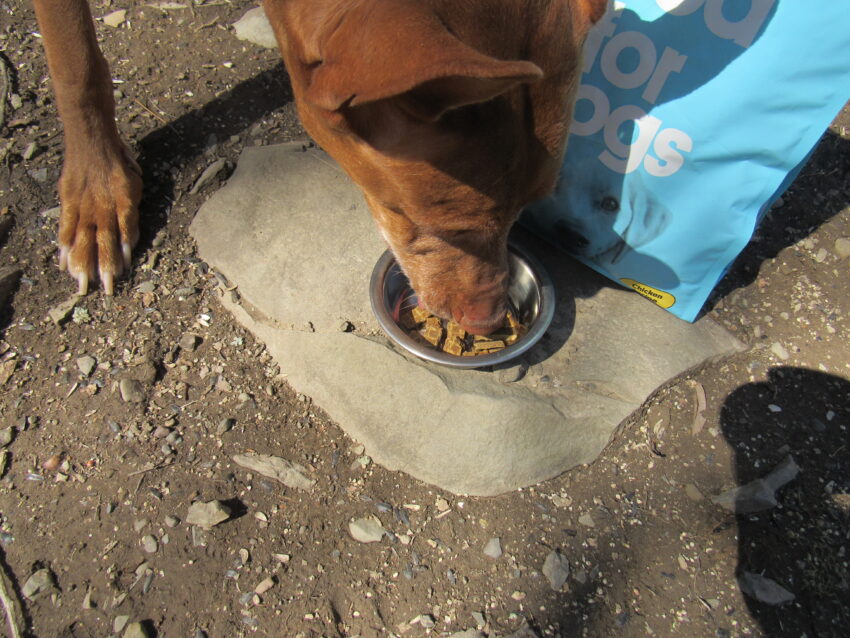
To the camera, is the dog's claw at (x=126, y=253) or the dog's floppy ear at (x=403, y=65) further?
the dog's claw at (x=126, y=253)

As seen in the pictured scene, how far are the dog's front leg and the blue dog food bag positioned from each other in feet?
6.05

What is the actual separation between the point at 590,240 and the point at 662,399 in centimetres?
74

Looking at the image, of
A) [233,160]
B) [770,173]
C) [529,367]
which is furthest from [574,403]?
[233,160]

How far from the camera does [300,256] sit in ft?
9.27

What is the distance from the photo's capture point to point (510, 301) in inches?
113

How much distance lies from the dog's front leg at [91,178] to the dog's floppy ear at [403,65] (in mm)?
1742

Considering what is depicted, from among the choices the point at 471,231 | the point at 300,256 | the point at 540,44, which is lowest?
the point at 300,256

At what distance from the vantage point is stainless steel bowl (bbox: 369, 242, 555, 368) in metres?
2.45

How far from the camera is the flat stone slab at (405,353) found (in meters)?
2.43

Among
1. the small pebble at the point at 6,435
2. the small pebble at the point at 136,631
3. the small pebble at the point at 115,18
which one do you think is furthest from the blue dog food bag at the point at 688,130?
the small pebble at the point at 115,18

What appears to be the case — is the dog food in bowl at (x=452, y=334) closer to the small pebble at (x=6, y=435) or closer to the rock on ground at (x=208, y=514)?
the rock on ground at (x=208, y=514)

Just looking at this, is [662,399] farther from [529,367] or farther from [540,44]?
[540,44]

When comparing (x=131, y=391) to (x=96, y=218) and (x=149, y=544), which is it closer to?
(x=149, y=544)

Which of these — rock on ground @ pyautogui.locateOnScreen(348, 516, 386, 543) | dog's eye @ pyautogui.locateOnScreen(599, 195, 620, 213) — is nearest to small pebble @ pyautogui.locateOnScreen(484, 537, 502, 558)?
rock on ground @ pyautogui.locateOnScreen(348, 516, 386, 543)
